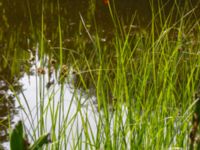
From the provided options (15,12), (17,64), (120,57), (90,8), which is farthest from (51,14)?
(120,57)

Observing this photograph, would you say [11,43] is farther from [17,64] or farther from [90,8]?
[90,8]

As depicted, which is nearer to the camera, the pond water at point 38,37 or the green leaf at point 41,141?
the green leaf at point 41,141

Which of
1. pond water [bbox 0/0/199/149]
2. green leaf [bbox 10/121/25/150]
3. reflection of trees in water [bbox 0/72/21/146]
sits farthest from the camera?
pond water [bbox 0/0/199/149]

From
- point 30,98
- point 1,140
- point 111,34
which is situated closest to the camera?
point 1,140

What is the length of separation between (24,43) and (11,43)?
19cm

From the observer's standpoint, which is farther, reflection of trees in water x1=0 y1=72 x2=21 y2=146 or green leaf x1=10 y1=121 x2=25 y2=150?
reflection of trees in water x1=0 y1=72 x2=21 y2=146

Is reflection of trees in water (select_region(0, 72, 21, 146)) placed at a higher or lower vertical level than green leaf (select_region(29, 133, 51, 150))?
lower

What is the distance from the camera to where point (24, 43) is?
4.99 metres

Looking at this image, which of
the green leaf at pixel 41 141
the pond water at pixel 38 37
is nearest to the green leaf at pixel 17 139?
the green leaf at pixel 41 141

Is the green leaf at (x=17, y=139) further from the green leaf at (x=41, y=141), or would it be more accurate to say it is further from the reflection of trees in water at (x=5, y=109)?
the reflection of trees in water at (x=5, y=109)

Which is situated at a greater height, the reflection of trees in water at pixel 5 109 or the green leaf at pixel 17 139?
the green leaf at pixel 17 139

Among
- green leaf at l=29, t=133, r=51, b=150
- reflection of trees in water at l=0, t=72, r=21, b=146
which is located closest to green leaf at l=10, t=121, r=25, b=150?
green leaf at l=29, t=133, r=51, b=150

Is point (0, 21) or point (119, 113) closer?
point (119, 113)

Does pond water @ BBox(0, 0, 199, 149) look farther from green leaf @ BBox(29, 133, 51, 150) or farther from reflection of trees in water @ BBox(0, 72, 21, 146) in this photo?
green leaf @ BBox(29, 133, 51, 150)
